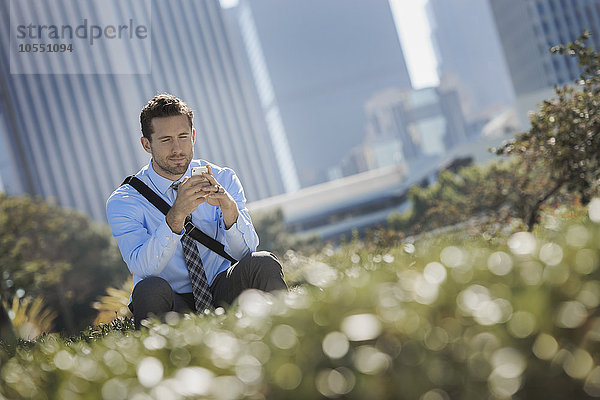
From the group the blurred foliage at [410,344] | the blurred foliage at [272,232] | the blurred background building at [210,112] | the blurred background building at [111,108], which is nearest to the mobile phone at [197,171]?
the blurred foliage at [410,344]

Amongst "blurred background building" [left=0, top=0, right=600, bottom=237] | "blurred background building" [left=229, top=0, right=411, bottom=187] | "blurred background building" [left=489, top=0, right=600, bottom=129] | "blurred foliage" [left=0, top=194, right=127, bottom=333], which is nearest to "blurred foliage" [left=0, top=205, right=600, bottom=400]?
"blurred foliage" [left=0, top=194, right=127, bottom=333]

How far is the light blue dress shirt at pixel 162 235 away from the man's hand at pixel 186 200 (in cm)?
4

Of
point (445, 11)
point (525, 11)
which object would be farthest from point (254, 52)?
point (525, 11)

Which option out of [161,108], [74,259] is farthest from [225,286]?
[74,259]

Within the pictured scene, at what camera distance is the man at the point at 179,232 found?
267 centimetres

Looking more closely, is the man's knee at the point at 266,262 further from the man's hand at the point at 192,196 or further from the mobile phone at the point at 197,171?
the mobile phone at the point at 197,171

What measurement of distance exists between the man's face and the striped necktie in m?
0.31

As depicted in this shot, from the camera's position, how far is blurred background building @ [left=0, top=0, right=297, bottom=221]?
218 ft

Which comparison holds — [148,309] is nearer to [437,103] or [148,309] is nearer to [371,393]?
[371,393]

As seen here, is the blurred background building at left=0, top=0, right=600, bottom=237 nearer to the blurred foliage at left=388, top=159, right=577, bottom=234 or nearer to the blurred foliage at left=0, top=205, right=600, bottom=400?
the blurred foliage at left=388, top=159, right=577, bottom=234

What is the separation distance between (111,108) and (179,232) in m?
72.7

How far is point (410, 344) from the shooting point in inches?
→ 38.9

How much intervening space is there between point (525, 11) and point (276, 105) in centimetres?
7111

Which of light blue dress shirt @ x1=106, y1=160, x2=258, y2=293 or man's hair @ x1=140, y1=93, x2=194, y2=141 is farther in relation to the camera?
man's hair @ x1=140, y1=93, x2=194, y2=141
